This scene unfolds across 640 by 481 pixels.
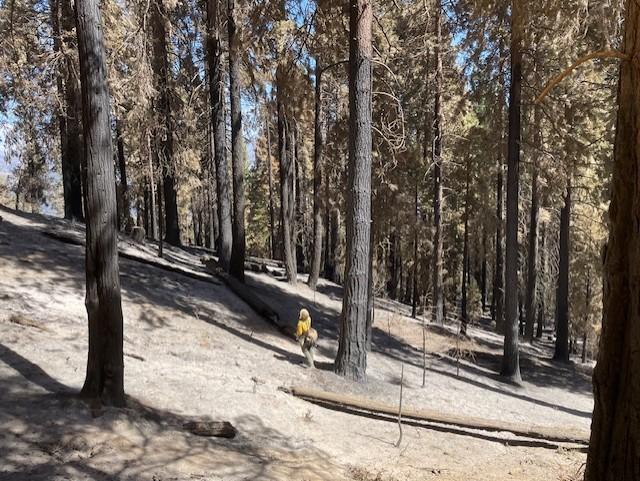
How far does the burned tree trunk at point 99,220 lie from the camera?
587 cm

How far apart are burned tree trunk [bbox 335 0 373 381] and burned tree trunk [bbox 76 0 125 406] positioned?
513 cm

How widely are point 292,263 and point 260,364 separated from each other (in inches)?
413

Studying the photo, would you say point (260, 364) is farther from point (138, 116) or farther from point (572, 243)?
point (572, 243)

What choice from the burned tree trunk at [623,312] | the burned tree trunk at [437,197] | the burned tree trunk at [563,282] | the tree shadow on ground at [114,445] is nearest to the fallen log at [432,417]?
the tree shadow on ground at [114,445]

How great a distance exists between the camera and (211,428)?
21.2 feet

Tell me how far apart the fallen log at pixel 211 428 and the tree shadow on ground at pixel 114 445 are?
11 cm

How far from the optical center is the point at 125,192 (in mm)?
23391

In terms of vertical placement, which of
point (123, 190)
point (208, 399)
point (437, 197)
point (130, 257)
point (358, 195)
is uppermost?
point (123, 190)

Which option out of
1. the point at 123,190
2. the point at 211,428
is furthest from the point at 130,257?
the point at 123,190

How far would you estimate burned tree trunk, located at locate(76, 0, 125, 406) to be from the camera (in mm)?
5867

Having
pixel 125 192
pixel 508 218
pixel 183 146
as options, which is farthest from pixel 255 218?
pixel 508 218

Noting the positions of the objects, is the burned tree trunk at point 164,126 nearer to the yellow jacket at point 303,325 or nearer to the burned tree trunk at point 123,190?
the burned tree trunk at point 123,190

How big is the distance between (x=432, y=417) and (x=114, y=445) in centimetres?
532

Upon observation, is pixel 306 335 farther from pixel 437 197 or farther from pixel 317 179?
pixel 437 197
